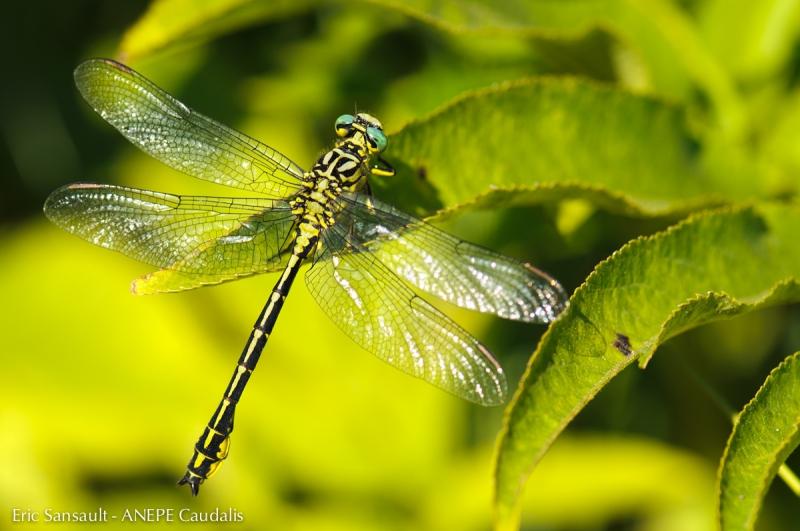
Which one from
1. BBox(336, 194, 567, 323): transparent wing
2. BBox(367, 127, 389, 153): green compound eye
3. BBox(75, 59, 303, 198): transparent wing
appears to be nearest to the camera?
BBox(336, 194, 567, 323): transparent wing

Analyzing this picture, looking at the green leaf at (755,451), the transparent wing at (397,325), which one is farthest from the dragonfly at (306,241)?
the green leaf at (755,451)

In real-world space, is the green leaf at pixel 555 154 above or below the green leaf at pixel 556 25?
below

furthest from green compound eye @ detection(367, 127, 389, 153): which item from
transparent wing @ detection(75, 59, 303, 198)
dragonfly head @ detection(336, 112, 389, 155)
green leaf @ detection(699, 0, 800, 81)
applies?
green leaf @ detection(699, 0, 800, 81)

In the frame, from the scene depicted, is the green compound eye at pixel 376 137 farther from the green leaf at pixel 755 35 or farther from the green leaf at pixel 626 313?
the green leaf at pixel 755 35

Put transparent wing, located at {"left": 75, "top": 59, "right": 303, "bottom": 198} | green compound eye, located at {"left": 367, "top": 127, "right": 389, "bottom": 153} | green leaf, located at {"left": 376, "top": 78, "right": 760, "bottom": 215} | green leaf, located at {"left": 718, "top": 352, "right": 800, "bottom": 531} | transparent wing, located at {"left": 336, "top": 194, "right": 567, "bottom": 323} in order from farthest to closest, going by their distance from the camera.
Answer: transparent wing, located at {"left": 75, "top": 59, "right": 303, "bottom": 198} → green compound eye, located at {"left": 367, "top": 127, "right": 389, "bottom": 153} → transparent wing, located at {"left": 336, "top": 194, "right": 567, "bottom": 323} → green leaf, located at {"left": 376, "top": 78, "right": 760, "bottom": 215} → green leaf, located at {"left": 718, "top": 352, "right": 800, "bottom": 531}

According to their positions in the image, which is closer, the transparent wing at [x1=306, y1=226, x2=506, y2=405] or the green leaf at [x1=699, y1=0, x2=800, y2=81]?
the transparent wing at [x1=306, y1=226, x2=506, y2=405]

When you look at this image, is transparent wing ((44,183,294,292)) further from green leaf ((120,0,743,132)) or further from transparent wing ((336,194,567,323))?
green leaf ((120,0,743,132))

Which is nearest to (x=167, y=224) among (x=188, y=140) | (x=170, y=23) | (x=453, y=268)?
(x=188, y=140)
